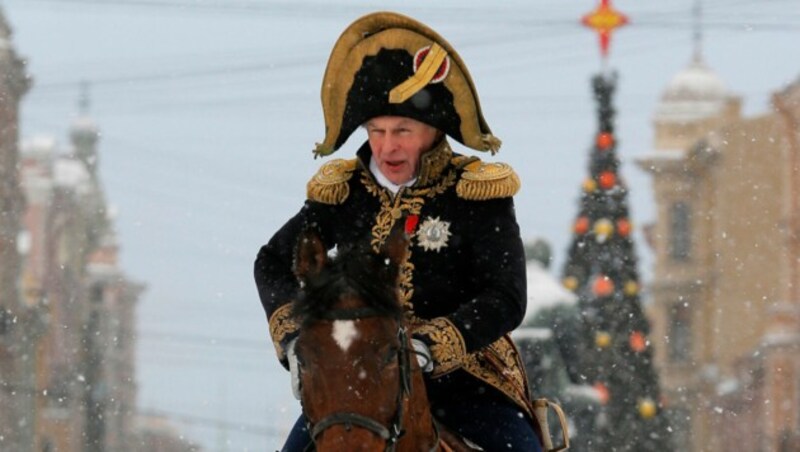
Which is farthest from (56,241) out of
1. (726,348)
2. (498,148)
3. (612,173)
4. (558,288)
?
(498,148)

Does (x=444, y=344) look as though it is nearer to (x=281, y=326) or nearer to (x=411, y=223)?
(x=281, y=326)

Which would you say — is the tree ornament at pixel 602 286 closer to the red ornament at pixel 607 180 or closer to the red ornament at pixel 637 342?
the red ornament at pixel 637 342

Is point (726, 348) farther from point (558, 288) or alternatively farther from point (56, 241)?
point (558, 288)

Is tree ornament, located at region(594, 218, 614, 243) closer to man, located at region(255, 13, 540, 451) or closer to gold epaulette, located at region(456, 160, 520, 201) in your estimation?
man, located at region(255, 13, 540, 451)

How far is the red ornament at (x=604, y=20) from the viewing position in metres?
21.3

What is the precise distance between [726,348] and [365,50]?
6489 centimetres

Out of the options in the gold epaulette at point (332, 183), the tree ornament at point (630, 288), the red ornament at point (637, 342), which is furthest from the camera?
the red ornament at point (637, 342)

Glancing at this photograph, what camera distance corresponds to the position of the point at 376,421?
270 inches

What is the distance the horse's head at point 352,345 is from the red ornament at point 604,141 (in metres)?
21.6

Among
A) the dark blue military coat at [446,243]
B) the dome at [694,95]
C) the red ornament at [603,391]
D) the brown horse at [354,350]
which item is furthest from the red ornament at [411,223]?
the dome at [694,95]

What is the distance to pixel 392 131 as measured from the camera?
8.03 meters

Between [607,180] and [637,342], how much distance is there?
2164 mm

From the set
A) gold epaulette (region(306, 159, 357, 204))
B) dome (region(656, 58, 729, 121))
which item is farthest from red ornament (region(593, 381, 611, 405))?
dome (region(656, 58, 729, 121))

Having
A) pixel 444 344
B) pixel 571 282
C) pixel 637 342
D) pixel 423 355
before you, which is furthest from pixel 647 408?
pixel 423 355
